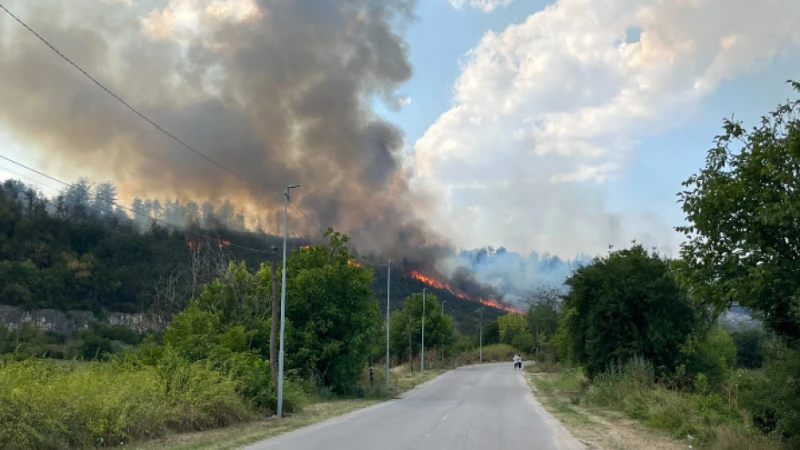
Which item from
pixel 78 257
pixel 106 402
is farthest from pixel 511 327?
pixel 106 402

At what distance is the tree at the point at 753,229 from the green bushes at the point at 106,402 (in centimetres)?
1289

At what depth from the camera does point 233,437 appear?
1600cm

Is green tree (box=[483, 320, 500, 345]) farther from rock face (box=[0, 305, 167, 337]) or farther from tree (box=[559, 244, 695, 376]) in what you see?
tree (box=[559, 244, 695, 376])

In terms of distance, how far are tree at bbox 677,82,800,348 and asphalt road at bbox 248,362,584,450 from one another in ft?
16.4

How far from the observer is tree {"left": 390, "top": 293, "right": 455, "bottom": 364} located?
73938mm

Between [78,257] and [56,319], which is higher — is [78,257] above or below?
above

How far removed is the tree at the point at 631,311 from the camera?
28.1 meters

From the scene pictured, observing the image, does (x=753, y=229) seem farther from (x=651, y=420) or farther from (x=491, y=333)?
(x=491, y=333)

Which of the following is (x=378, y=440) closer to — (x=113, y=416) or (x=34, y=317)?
(x=113, y=416)

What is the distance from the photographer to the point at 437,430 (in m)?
17.7

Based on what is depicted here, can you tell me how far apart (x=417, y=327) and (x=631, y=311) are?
46445 mm

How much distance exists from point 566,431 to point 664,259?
49.5 feet

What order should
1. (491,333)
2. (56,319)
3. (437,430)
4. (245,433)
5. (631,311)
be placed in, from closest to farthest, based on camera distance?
(245,433) → (437,430) → (631,311) → (56,319) → (491,333)

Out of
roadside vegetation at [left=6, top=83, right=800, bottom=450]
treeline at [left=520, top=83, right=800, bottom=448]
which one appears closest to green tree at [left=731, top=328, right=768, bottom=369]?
roadside vegetation at [left=6, top=83, right=800, bottom=450]
